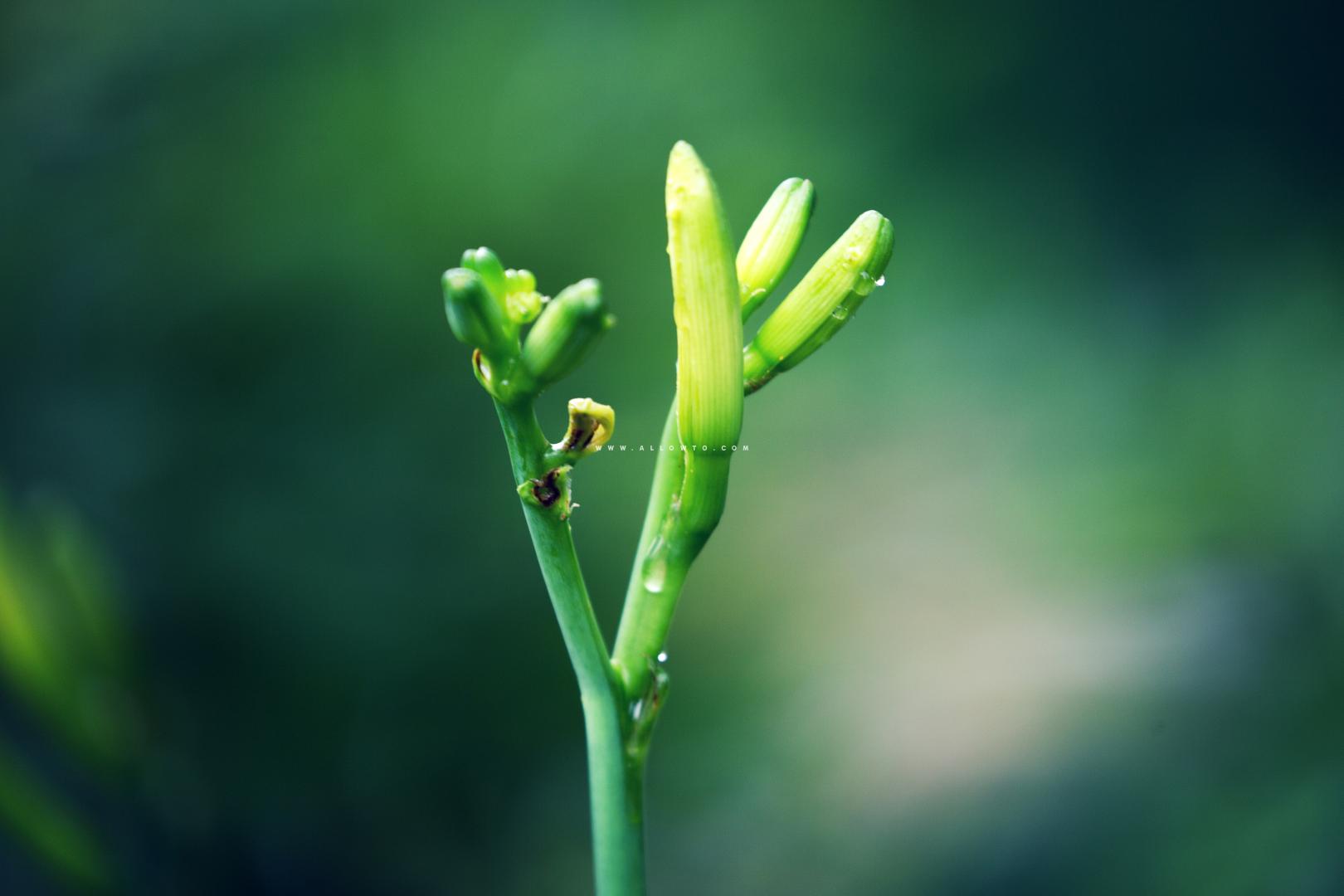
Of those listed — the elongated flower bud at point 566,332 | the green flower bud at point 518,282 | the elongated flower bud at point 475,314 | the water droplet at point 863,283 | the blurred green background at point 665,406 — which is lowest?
the elongated flower bud at point 566,332

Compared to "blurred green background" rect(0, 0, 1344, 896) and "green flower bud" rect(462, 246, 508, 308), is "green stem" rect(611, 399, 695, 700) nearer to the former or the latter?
"green flower bud" rect(462, 246, 508, 308)

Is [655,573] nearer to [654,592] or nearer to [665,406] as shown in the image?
[654,592]

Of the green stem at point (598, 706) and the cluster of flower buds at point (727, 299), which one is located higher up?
the cluster of flower buds at point (727, 299)

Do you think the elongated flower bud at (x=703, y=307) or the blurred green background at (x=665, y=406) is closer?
the elongated flower bud at (x=703, y=307)

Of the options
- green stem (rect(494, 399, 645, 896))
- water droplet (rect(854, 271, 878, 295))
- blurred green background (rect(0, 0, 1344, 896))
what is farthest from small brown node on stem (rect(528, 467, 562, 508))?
blurred green background (rect(0, 0, 1344, 896))

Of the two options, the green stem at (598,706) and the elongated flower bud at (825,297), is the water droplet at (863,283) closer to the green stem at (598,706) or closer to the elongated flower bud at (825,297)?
the elongated flower bud at (825,297)

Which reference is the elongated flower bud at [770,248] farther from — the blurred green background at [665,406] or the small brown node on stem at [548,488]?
the blurred green background at [665,406]

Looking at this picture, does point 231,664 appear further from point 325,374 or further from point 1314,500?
point 1314,500

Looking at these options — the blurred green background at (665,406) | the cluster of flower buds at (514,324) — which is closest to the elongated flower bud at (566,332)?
the cluster of flower buds at (514,324)
